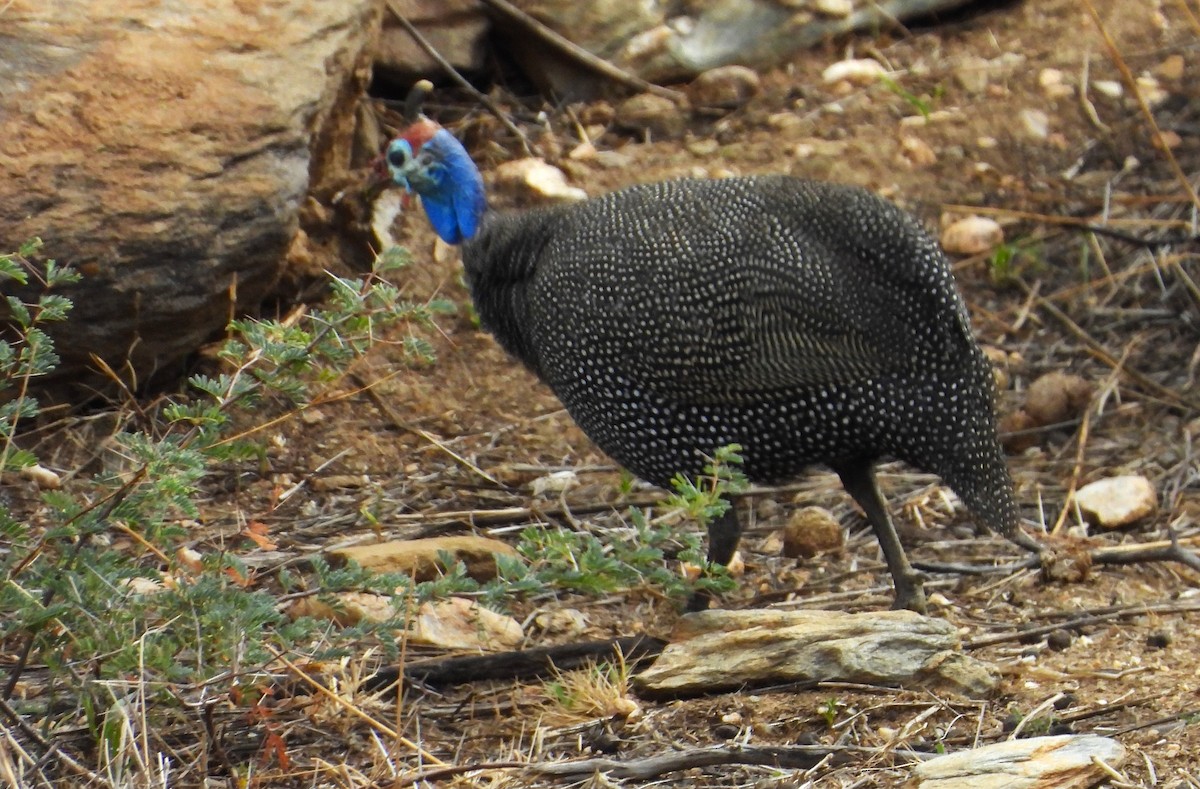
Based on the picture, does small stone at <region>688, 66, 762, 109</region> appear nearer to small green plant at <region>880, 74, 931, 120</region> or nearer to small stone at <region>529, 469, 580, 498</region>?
small green plant at <region>880, 74, 931, 120</region>

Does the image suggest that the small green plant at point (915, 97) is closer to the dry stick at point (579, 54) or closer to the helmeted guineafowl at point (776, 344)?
the dry stick at point (579, 54)

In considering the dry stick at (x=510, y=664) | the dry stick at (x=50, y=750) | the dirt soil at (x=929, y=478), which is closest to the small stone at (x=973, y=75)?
the dirt soil at (x=929, y=478)

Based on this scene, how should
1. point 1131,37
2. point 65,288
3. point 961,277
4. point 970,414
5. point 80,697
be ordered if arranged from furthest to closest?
point 1131,37, point 961,277, point 65,288, point 970,414, point 80,697

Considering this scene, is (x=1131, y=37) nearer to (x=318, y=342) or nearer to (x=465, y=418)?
(x=465, y=418)

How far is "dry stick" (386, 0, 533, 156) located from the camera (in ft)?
20.4

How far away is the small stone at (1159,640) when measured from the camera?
3.69 m

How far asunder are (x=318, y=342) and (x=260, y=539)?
474mm

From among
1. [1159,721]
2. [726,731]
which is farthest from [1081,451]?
[726,731]

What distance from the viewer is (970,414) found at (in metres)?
3.80

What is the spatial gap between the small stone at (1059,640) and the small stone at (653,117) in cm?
327

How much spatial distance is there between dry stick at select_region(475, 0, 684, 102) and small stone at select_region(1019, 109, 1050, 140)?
146cm

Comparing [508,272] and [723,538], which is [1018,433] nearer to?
[723,538]

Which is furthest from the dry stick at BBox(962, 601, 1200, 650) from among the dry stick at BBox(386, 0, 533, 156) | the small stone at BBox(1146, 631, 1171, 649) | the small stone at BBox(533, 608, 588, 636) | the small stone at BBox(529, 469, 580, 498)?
the dry stick at BBox(386, 0, 533, 156)

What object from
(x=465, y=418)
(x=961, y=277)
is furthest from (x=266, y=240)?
(x=961, y=277)
